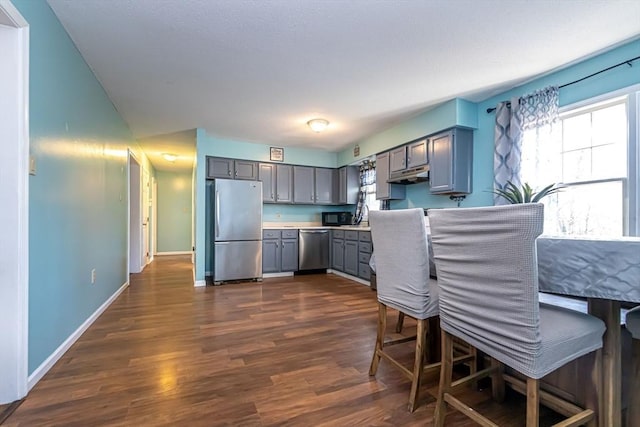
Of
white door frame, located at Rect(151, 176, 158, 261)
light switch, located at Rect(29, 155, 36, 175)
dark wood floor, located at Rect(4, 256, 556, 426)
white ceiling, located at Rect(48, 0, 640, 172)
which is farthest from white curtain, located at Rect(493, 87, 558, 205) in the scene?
white door frame, located at Rect(151, 176, 158, 261)

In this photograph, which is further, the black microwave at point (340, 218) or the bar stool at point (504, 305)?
the black microwave at point (340, 218)

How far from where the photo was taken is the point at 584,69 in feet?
8.52

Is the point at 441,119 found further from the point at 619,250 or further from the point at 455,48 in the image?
the point at 619,250

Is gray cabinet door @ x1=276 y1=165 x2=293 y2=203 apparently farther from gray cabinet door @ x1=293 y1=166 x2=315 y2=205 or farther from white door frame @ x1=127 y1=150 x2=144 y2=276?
white door frame @ x1=127 y1=150 x2=144 y2=276

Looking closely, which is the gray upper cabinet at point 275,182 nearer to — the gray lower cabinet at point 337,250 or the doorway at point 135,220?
the gray lower cabinet at point 337,250

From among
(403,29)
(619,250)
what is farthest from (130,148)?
(619,250)

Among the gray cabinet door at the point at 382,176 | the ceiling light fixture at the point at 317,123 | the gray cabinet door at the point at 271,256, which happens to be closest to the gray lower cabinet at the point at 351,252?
the gray cabinet door at the point at 382,176

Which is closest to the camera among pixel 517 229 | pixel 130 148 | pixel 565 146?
pixel 517 229

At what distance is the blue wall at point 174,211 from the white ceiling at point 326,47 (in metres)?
5.21

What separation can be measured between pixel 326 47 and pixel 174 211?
7.68 metres

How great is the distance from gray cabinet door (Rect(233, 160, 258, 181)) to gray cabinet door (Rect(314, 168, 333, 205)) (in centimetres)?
122

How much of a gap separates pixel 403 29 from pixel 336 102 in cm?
142

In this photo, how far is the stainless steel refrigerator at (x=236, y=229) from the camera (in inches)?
182

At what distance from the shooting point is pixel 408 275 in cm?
165
